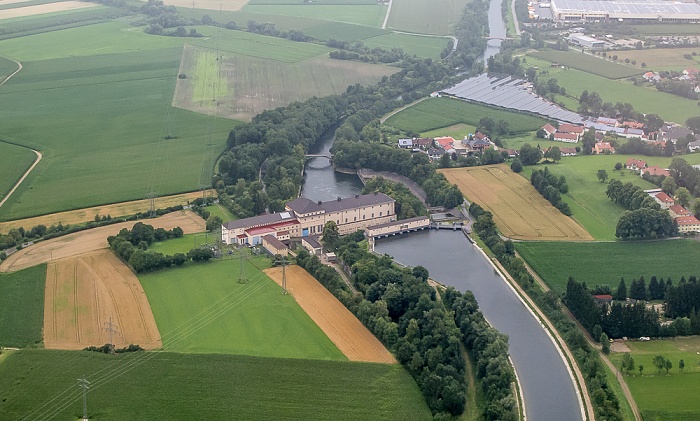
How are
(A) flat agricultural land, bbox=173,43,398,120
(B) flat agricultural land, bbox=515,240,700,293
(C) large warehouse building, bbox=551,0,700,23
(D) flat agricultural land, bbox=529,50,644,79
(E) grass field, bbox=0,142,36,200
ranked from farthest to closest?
(C) large warehouse building, bbox=551,0,700,23, (D) flat agricultural land, bbox=529,50,644,79, (A) flat agricultural land, bbox=173,43,398,120, (E) grass field, bbox=0,142,36,200, (B) flat agricultural land, bbox=515,240,700,293

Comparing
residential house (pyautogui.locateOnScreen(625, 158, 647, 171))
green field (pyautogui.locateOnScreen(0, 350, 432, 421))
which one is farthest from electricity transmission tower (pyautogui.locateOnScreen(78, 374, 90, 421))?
residential house (pyautogui.locateOnScreen(625, 158, 647, 171))

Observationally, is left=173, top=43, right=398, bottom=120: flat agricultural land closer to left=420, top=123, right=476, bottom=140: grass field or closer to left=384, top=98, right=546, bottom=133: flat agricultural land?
left=384, top=98, right=546, bottom=133: flat agricultural land

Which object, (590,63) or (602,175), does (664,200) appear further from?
(590,63)

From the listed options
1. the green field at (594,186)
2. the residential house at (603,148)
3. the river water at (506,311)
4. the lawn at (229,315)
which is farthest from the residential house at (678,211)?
the lawn at (229,315)

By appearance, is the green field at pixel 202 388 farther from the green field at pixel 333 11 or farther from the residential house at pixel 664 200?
the green field at pixel 333 11

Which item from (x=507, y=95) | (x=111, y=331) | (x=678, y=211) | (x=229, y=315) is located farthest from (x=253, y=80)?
(x=111, y=331)

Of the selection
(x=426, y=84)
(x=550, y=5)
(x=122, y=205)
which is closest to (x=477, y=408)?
(x=122, y=205)

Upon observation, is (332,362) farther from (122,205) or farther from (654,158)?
(654,158)
